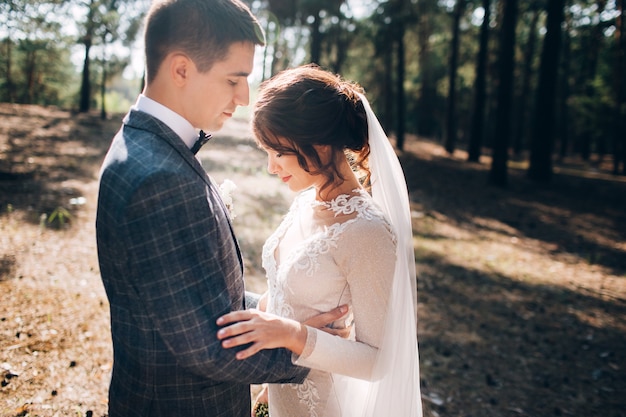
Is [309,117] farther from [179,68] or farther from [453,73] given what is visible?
[453,73]

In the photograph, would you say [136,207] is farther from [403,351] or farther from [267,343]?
[403,351]

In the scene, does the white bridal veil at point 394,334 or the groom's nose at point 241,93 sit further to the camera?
the white bridal veil at point 394,334

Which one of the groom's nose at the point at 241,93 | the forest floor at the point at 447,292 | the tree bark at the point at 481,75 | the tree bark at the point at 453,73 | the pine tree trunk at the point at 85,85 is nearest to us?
the groom's nose at the point at 241,93

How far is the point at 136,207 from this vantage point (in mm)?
1399

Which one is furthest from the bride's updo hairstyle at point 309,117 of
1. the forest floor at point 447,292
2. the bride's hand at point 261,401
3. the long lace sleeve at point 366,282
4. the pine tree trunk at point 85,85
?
the pine tree trunk at point 85,85

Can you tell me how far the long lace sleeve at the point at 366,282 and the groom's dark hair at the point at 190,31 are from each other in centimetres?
97

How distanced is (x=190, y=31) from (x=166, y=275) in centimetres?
90

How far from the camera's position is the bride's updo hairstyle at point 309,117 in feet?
6.73

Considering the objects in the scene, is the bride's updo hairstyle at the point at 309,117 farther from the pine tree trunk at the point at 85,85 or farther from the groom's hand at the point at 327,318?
the pine tree trunk at the point at 85,85

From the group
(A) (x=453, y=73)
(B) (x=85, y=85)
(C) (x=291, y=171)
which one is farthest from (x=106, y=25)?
(C) (x=291, y=171)

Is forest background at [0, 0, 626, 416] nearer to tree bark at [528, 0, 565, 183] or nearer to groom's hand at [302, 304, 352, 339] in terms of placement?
tree bark at [528, 0, 565, 183]

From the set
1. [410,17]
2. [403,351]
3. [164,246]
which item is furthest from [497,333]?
[410,17]

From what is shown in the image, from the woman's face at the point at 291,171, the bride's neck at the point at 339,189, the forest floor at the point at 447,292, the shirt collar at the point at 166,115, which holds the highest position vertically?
the shirt collar at the point at 166,115

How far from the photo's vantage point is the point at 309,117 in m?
2.05
